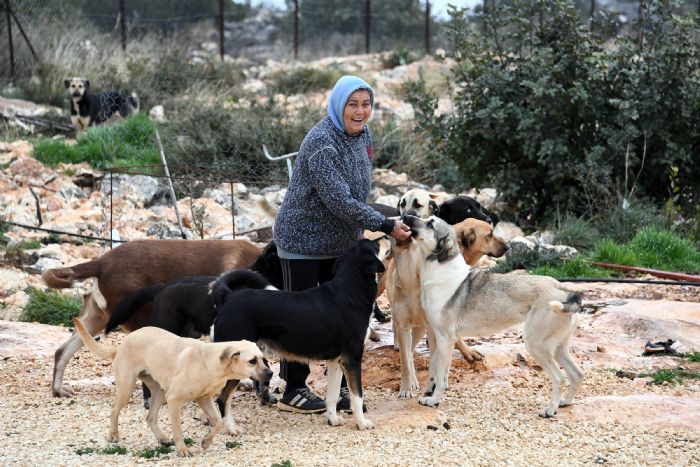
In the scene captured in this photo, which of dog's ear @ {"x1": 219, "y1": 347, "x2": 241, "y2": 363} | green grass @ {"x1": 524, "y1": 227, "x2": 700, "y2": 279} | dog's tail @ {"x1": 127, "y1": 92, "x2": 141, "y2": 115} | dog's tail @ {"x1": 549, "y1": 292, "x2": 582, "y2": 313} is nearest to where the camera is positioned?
dog's ear @ {"x1": 219, "y1": 347, "x2": 241, "y2": 363}

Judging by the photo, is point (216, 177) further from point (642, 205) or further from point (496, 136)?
point (642, 205)

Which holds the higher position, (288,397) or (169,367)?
(169,367)

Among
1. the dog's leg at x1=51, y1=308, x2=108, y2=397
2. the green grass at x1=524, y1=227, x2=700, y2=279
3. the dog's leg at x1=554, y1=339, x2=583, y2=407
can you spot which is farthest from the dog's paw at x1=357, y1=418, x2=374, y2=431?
the green grass at x1=524, y1=227, x2=700, y2=279

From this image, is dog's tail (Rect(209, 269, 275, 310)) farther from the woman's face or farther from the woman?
the woman's face

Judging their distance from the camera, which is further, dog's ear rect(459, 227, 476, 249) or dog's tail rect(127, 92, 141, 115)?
dog's tail rect(127, 92, 141, 115)

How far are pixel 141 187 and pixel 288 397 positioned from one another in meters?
8.48

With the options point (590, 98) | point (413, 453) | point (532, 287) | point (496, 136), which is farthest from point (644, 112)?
point (413, 453)

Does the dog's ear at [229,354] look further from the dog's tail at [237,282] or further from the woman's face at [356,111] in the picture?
the woman's face at [356,111]

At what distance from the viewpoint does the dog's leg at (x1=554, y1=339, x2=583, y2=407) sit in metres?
6.57

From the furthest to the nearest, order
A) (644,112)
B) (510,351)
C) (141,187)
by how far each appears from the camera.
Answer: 1. (141,187)
2. (644,112)
3. (510,351)

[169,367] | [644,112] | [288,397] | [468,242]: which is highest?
[644,112]

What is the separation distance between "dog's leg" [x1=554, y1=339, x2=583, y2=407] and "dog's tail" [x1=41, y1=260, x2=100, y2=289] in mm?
3486

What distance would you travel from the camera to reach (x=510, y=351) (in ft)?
25.5

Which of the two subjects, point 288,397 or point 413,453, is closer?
point 413,453
